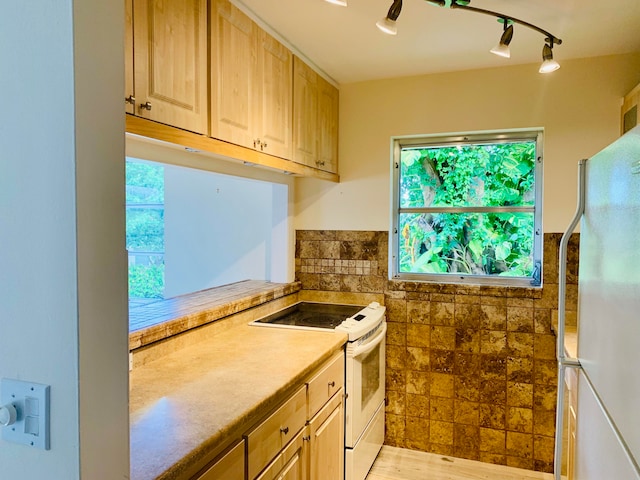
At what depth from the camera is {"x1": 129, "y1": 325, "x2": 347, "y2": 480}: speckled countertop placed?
Answer: 1090mm

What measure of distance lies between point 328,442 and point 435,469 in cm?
101

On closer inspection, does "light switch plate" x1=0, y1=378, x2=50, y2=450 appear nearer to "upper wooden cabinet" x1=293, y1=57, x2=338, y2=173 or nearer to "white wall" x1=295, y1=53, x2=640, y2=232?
"upper wooden cabinet" x1=293, y1=57, x2=338, y2=173

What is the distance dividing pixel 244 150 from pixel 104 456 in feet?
4.42

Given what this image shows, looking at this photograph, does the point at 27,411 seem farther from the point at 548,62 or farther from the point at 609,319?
the point at 548,62

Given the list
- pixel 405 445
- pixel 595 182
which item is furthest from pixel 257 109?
pixel 405 445

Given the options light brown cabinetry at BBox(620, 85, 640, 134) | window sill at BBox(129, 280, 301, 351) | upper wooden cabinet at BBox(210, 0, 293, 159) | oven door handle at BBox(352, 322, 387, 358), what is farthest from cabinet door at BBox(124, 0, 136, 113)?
light brown cabinetry at BBox(620, 85, 640, 134)

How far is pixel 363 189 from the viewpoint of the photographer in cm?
297

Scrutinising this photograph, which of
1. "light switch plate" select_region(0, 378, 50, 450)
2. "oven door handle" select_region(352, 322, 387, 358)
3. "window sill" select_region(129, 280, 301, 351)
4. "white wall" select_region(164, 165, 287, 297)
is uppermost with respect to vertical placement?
"white wall" select_region(164, 165, 287, 297)

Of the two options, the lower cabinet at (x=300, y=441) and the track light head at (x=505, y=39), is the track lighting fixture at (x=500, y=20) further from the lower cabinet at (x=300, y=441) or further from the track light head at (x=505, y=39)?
the lower cabinet at (x=300, y=441)

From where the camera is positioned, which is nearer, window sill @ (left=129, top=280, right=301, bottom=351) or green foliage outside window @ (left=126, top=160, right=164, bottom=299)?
window sill @ (left=129, top=280, right=301, bottom=351)

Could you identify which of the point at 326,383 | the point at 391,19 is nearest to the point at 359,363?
the point at 326,383

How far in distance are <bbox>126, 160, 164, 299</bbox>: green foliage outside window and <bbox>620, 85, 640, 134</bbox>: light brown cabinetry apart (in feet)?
11.5

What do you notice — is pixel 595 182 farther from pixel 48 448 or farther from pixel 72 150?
pixel 48 448

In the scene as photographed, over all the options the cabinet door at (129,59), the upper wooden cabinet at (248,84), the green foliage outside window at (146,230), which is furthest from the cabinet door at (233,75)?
the green foliage outside window at (146,230)
